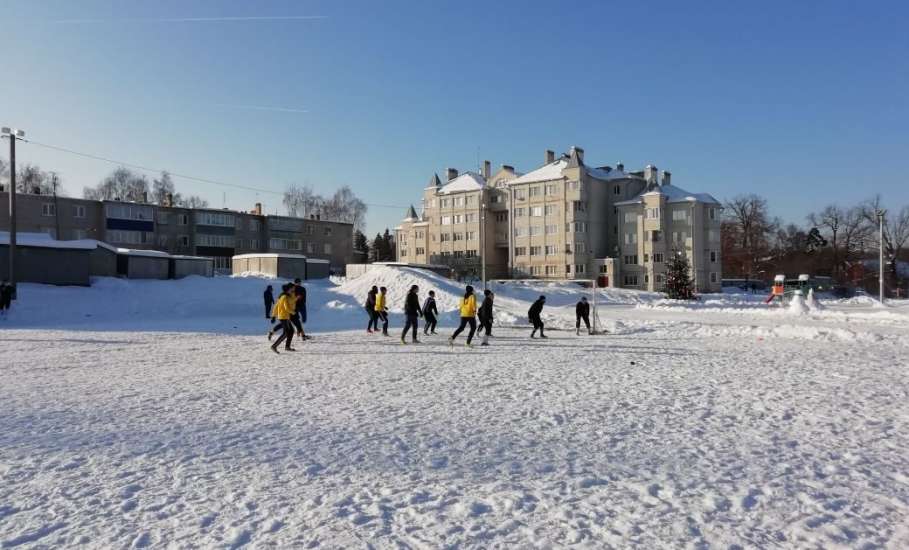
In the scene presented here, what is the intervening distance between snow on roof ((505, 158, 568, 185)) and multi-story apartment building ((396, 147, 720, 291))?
0.13 meters

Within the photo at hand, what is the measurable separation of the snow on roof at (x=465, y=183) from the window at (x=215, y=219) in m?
26.8

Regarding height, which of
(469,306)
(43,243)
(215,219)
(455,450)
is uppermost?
(215,219)

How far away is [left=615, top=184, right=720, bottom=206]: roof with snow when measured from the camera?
2628 inches

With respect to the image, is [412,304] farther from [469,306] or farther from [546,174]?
[546,174]

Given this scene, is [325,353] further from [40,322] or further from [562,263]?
[562,263]

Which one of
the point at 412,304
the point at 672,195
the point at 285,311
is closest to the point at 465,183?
A: the point at 672,195

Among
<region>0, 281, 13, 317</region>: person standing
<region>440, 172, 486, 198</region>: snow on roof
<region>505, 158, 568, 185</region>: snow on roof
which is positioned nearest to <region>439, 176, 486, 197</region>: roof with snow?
<region>440, 172, 486, 198</region>: snow on roof

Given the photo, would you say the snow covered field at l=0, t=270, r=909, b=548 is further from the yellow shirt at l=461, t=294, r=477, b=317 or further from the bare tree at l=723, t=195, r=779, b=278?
the bare tree at l=723, t=195, r=779, b=278

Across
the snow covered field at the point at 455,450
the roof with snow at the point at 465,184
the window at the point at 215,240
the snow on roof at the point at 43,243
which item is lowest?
the snow covered field at the point at 455,450

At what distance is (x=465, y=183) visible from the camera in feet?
255

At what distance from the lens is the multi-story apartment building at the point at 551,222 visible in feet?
223

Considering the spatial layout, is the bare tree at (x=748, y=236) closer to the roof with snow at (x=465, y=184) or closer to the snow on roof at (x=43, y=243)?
the roof with snow at (x=465, y=184)

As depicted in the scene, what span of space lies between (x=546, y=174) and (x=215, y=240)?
40284 mm

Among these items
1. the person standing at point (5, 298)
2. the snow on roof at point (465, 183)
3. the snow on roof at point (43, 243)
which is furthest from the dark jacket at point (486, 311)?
the snow on roof at point (465, 183)
